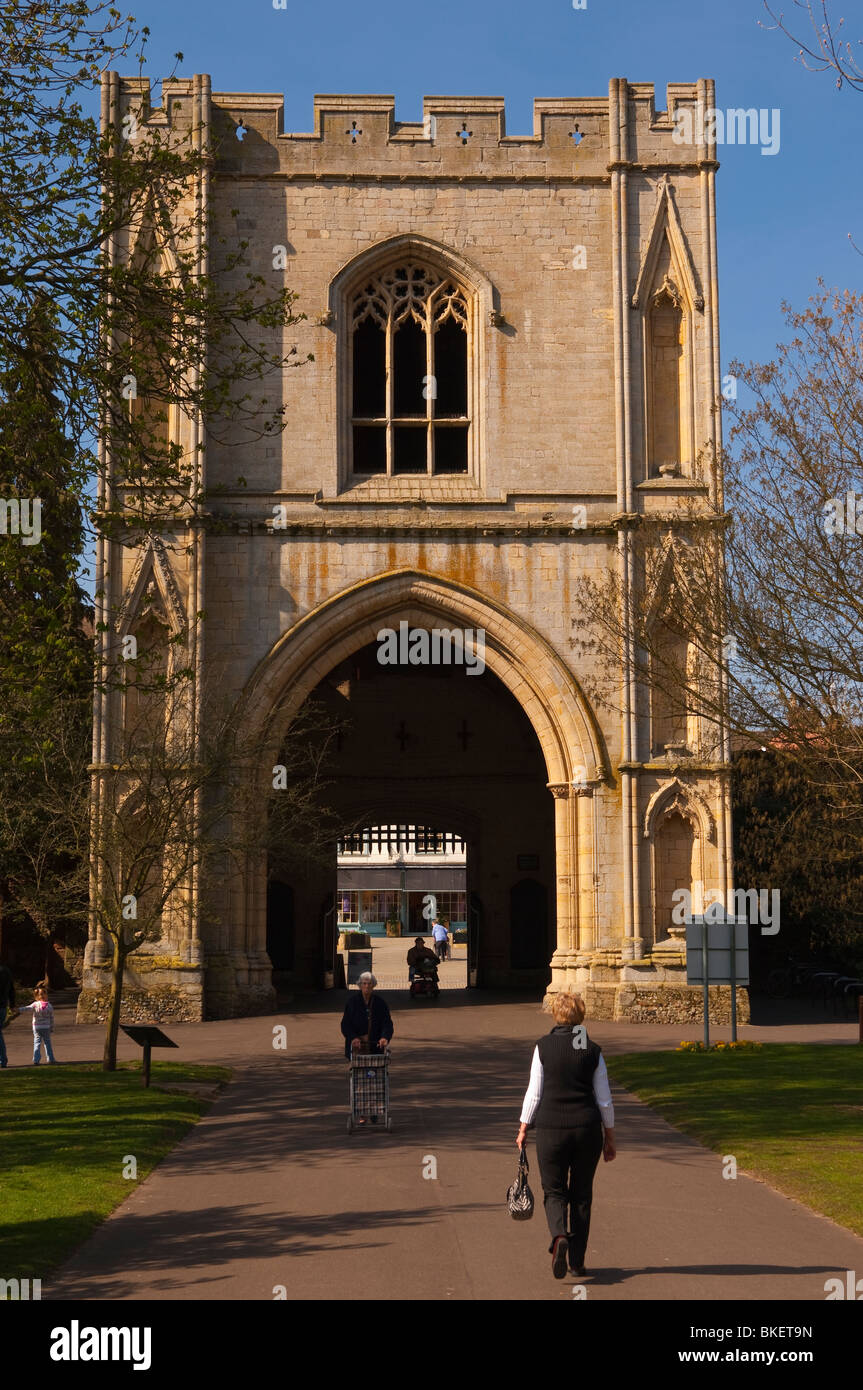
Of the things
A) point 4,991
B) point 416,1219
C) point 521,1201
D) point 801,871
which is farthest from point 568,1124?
point 801,871

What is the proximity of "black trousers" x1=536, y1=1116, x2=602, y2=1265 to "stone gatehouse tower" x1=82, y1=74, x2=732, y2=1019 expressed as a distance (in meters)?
16.7

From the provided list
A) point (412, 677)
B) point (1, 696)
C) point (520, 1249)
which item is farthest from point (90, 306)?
point (412, 677)

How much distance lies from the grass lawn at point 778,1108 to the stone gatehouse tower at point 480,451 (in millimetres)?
5278

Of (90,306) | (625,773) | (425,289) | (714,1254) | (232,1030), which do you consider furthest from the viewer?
(425,289)

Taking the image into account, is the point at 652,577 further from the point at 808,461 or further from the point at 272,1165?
the point at 272,1165

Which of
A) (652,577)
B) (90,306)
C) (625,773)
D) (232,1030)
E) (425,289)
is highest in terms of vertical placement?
(425,289)

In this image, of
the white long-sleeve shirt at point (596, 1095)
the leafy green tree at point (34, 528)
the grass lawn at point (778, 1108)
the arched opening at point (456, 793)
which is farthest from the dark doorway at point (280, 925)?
the white long-sleeve shirt at point (596, 1095)

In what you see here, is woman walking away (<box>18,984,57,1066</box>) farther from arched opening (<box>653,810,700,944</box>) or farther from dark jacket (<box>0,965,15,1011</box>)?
arched opening (<box>653,810,700,944</box>)

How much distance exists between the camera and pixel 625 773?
25062 mm

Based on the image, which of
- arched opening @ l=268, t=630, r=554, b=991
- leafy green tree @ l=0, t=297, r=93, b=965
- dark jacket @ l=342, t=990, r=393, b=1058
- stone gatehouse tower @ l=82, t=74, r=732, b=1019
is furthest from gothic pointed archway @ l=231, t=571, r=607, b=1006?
dark jacket @ l=342, t=990, r=393, b=1058

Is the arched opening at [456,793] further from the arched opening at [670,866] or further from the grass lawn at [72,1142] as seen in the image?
the grass lawn at [72,1142]

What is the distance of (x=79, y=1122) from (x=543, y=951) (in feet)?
70.7

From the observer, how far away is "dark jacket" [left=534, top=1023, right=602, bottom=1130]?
8148mm

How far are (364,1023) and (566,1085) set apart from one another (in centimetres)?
576
